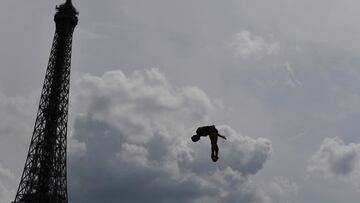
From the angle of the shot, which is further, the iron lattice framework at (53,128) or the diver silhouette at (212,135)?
the iron lattice framework at (53,128)

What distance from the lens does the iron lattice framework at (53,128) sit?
13288 centimetres

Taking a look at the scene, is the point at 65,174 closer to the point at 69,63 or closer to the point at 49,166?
the point at 49,166

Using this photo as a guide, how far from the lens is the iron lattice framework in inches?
5231

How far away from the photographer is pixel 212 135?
79.3 feet

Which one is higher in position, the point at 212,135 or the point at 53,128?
the point at 53,128

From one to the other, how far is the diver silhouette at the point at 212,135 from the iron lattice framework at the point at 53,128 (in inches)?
4464

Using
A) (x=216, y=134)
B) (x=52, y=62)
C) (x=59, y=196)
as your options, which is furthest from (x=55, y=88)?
(x=216, y=134)

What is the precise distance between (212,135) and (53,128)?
120m

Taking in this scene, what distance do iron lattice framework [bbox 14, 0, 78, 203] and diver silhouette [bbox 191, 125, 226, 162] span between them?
372ft

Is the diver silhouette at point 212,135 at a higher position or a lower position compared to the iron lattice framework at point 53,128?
lower

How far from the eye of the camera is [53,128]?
13900 centimetres

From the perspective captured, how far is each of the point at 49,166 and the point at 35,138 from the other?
930 cm

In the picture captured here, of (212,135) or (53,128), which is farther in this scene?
(53,128)

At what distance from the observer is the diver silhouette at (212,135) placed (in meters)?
24.2
